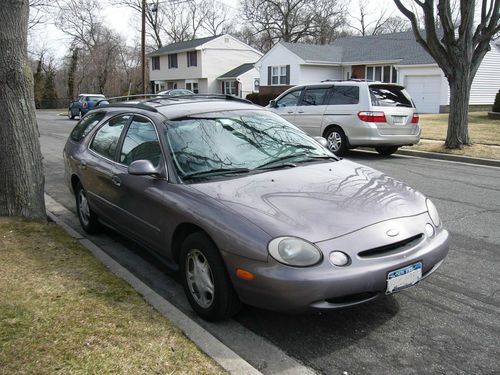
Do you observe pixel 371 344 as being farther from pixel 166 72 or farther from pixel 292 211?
pixel 166 72

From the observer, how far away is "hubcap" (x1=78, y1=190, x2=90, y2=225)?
592cm

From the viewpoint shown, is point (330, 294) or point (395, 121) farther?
point (395, 121)

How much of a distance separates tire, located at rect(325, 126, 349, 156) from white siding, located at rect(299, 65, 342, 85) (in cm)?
2571

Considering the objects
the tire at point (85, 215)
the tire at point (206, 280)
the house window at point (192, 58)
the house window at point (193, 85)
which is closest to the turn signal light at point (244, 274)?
the tire at point (206, 280)

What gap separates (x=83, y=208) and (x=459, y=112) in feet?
33.3

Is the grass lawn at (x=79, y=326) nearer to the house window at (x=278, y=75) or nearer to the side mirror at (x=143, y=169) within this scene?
the side mirror at (x=143, y=169)

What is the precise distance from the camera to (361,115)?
11367 mm

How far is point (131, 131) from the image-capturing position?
16.5 feet

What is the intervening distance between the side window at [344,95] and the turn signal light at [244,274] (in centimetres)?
890

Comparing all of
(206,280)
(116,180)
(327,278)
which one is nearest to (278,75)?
(116,180)

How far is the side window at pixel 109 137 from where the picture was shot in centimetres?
526

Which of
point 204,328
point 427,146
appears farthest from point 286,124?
point 427,146

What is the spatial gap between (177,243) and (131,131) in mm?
1550

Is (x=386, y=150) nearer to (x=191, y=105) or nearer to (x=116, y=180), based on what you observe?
(x=191, y=105)
